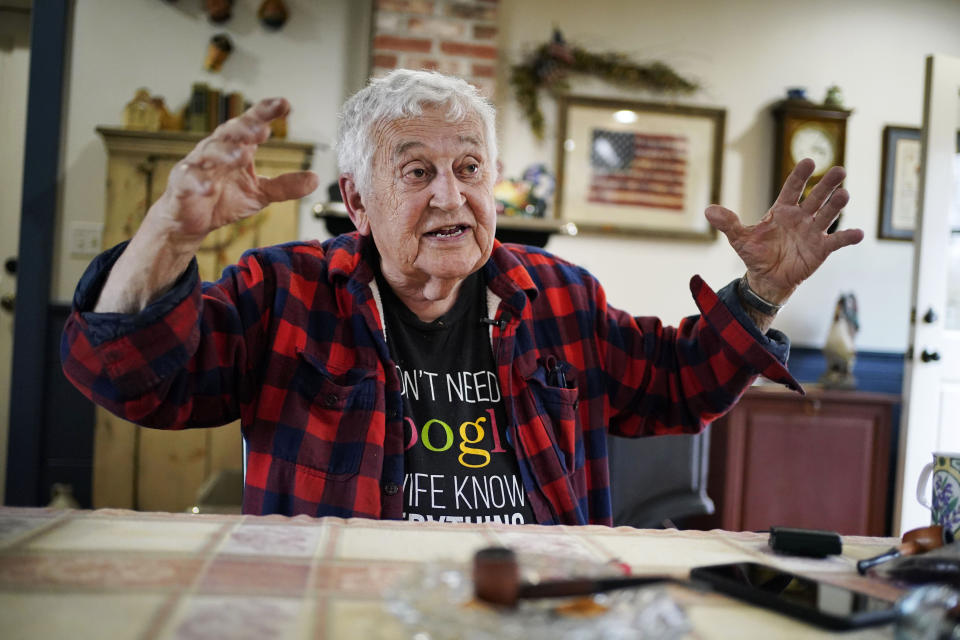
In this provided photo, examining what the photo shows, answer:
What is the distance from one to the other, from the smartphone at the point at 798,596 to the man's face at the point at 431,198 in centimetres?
75

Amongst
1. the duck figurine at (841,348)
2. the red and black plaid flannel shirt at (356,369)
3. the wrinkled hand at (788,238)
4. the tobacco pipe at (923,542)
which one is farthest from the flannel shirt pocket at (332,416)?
the duck figurine at (841,348)

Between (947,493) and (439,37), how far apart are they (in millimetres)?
2589

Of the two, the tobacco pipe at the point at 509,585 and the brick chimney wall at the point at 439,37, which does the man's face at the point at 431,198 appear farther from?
the brick chimney wall at the point at 439,37

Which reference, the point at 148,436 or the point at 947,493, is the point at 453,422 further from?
the point at 148,436

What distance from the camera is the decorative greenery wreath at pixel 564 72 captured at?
3.32m

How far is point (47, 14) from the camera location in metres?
2.95

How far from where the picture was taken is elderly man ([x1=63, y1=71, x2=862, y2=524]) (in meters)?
1.05

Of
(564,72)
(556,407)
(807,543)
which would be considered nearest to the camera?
(807,543)

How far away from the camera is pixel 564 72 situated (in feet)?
11.0

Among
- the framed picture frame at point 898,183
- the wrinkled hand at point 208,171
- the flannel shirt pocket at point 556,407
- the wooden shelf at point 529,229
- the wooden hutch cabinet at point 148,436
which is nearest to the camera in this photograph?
the wrinkled hand at point 208,171

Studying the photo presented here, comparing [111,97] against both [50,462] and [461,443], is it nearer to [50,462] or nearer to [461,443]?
[50,462]

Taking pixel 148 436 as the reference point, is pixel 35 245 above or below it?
above

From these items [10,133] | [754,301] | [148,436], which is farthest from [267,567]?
[10,133]

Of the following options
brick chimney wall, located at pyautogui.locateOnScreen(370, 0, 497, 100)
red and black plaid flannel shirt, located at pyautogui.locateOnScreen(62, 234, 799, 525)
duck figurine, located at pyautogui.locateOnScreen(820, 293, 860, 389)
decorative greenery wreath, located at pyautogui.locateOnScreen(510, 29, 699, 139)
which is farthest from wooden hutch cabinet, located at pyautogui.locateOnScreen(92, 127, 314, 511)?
duck figurine, located at pyautogui.locateOnScreen(820, 293, 860, 389)
